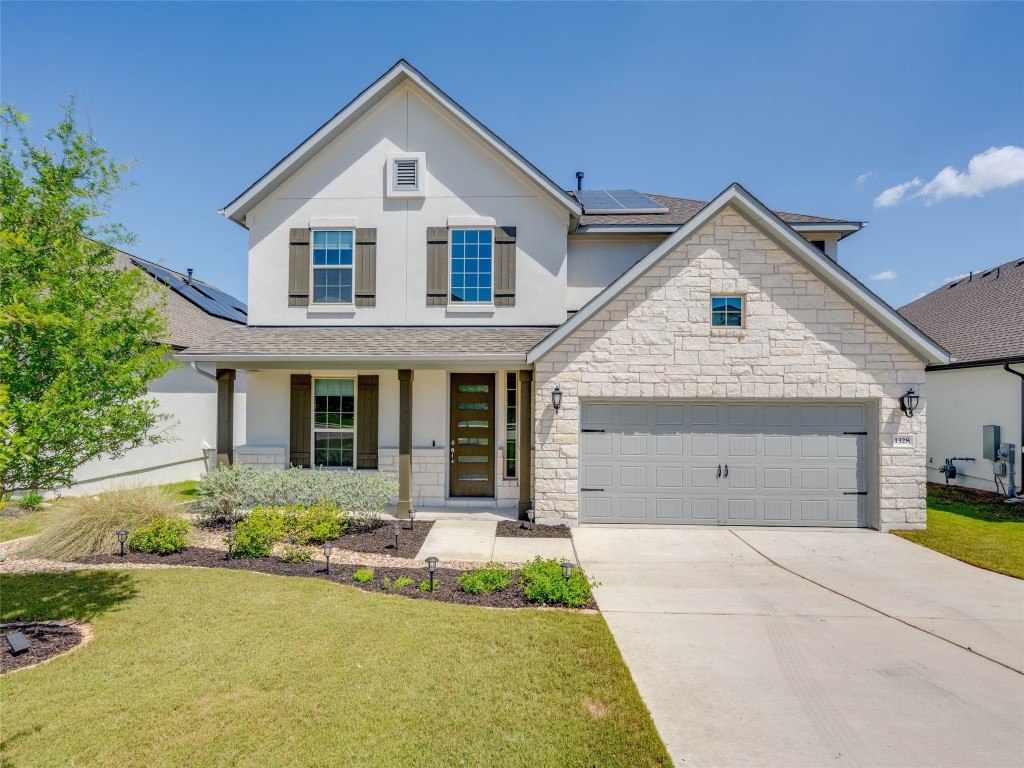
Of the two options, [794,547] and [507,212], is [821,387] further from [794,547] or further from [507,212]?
[507,212]

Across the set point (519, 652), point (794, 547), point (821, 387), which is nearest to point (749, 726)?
point (519, 652)

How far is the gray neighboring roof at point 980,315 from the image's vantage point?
1156 cm

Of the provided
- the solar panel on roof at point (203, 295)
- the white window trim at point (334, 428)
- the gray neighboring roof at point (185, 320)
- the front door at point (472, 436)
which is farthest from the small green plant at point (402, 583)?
the solar panel on roof at point (203, 295)

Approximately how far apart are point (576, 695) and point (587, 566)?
303 centimetres

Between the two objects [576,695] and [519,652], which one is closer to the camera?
[576,695]

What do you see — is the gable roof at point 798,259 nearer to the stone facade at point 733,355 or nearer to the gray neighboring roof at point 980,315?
the stone facade at point 733,355

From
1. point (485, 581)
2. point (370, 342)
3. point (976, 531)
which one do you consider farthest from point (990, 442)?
point (370, 342)

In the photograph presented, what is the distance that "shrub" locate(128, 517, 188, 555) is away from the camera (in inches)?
261

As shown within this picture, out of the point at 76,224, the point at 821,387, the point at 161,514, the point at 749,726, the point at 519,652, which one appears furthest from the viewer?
the point at 821,387

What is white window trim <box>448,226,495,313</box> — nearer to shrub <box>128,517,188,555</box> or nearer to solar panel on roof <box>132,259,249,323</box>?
shrub <box>128,517,188,555</box>

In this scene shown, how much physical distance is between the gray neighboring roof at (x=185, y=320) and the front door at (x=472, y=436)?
7889 millimetres

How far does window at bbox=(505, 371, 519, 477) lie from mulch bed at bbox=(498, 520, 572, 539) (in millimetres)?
1445

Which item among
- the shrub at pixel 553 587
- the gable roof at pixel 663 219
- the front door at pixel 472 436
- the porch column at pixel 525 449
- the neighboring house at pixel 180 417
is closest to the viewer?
the shrub at pixel 553 587

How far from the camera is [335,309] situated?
9.95m
